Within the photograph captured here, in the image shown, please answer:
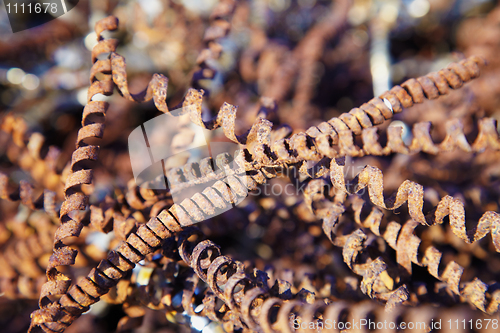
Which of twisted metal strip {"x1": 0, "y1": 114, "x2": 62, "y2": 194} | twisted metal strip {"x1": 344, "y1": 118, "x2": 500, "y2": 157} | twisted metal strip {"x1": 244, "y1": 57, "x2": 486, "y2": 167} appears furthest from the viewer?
twisted metal strip {"x1": 0, "y1": 114, "x2": 62, "y2": 194}

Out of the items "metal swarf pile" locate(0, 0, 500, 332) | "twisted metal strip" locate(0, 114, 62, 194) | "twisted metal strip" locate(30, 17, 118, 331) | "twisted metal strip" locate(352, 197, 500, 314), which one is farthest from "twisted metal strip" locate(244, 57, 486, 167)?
"twisted metal strip" locate(0, 114, 62, 194)

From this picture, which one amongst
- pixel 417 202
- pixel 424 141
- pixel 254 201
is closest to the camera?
pixel 417 202

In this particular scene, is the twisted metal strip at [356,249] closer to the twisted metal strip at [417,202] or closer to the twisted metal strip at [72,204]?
the twisted metal strip at [417,202]

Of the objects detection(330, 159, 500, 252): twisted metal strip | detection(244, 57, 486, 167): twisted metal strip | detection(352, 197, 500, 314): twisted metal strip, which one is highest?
detection(244, 57, 486, 167): twisted metal strip

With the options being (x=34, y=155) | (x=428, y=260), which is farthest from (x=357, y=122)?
(x=34, y=155)

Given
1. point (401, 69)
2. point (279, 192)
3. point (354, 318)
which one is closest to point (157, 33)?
point (279, 192)

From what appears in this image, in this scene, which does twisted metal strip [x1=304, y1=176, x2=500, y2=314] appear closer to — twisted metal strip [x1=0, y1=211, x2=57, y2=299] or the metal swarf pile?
the metal swarf pile

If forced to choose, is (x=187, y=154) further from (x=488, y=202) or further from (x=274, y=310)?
(x=488, y=202)

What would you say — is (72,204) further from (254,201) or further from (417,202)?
(417,202)
